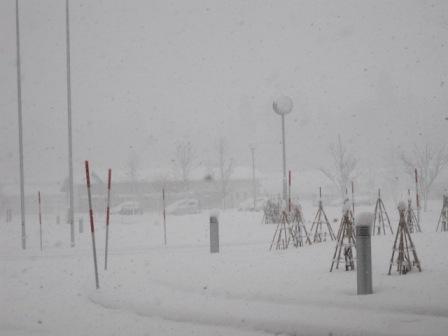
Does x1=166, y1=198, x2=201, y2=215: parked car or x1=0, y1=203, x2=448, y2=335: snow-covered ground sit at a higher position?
x1=0, y1=203, x2=448, y2=335: snow-covered ground

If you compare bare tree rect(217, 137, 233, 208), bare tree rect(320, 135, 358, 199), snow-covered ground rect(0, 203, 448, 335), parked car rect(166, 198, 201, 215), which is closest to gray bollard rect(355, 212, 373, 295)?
snow-covered ground rect(0, 203, 448, 335)

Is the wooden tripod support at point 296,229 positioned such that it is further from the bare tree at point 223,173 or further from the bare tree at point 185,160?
the bare tree at point 185,160

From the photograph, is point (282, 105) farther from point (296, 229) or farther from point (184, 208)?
point (184, 208)

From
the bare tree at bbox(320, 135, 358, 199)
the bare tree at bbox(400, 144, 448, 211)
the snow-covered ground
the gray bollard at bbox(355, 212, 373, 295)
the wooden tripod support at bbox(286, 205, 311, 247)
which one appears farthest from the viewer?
the bare tree at bbox(320, 135, 358, 199)

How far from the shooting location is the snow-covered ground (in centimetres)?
705

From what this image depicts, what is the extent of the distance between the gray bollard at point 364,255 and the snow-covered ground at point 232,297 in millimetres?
215

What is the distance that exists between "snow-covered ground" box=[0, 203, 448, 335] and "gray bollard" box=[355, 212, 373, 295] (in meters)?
0.22

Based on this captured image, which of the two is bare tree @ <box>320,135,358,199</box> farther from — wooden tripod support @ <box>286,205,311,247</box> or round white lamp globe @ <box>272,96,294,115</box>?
wooden tripod support @ <box>286,205,311,247</box>

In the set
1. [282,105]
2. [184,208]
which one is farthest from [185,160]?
[282,105]

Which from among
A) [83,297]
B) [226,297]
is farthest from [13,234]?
[226,297]

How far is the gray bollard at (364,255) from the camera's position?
796 cm

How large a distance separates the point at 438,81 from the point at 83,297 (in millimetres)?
122488

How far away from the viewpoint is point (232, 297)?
28.8 feet

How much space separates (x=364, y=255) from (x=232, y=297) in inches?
93.0
